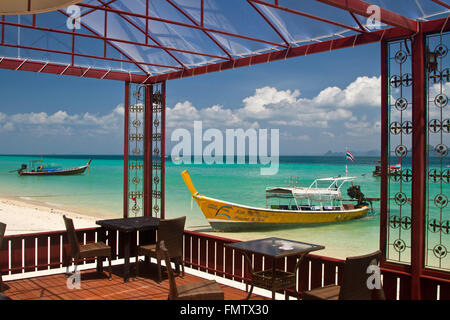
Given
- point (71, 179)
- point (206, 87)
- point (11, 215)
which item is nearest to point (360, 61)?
point (206, 87)

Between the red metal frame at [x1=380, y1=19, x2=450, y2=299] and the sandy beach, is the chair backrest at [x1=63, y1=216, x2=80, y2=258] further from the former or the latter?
the sandy beach

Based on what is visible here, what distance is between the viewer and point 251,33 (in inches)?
229

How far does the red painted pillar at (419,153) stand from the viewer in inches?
168

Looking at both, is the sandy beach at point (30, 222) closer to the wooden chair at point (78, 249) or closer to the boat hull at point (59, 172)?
the wooden chair at point (78, 249)

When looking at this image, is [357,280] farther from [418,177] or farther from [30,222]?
[30,222]

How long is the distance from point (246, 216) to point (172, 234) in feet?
38.2

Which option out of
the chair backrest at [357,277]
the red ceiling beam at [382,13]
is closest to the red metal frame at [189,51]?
the red ceiling beam at [382,13]

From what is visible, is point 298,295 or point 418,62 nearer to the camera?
point 418,62

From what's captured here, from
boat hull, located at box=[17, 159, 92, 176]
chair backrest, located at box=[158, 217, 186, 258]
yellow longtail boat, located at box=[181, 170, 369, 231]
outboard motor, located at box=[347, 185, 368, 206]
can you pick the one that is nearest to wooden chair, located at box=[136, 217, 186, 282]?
chair backrest, located at box=[158, 217, 186, 258]

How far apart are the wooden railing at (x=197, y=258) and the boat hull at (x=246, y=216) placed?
7916 millimetres

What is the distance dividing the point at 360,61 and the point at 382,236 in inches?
2362
